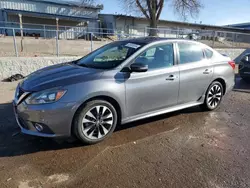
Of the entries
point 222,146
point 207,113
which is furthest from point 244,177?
point 207,113

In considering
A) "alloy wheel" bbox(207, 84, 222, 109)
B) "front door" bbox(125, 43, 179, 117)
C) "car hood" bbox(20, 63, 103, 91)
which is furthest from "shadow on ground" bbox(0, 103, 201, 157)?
"alloy wheel" bbox(207, 84, 222, 109)

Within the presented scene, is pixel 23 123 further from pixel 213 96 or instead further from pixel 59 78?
pixel 213 96

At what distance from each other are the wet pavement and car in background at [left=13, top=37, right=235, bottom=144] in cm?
30

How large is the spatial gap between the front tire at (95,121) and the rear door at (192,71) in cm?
157

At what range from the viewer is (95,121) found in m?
3.36

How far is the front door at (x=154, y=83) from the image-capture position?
364 centimetres

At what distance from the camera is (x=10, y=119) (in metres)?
4.33

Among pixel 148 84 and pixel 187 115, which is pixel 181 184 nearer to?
pixel 148 84

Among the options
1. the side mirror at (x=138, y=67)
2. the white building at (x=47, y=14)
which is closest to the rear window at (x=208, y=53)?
the side mirror at (x=138, y=67)

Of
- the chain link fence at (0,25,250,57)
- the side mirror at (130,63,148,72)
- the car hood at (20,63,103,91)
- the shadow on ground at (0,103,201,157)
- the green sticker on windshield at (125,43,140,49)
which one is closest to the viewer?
the car hood at (20,63,103,91)

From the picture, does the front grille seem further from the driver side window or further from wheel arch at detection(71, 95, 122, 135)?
the driver side window

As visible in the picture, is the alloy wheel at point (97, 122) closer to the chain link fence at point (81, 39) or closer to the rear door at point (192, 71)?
the rear door at point (192, 71)

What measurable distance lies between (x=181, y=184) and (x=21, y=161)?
2.10 meters

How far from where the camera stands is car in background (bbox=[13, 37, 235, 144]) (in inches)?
121
